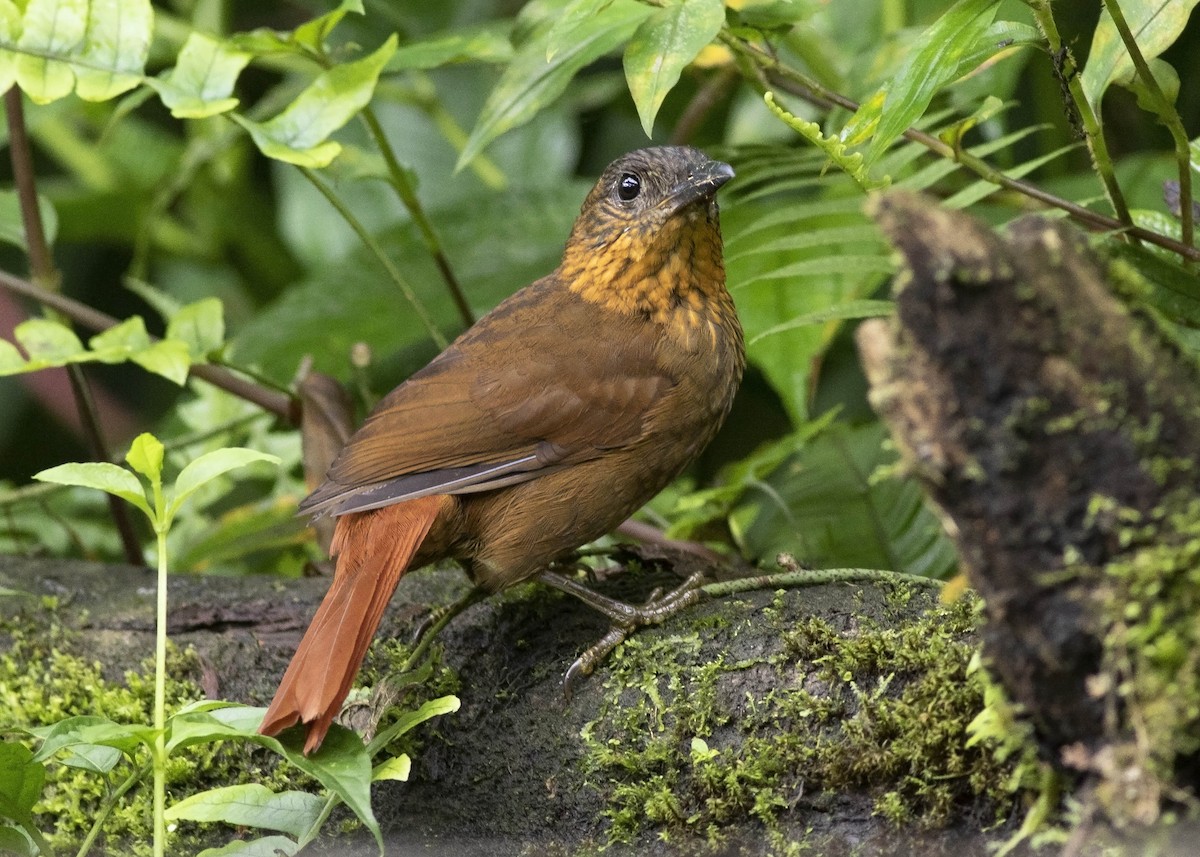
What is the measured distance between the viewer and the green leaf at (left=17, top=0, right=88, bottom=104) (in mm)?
2607

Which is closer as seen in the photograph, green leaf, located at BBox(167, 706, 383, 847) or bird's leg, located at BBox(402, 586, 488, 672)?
green leaf, located at BBox(167, 706, 383, 847)

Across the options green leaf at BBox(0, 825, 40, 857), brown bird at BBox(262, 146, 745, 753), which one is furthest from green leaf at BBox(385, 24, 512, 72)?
green leaf at BBox(0, 825, 40, 857)

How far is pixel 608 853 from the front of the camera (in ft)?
6.86

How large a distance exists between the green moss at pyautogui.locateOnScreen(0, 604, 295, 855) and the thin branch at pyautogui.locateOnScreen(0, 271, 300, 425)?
2.59 feet

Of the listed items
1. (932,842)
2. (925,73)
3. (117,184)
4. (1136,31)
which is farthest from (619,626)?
(117,184)

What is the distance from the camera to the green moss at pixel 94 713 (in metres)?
2.36

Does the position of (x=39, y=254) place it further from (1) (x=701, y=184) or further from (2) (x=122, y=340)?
(1) (x=701, y=184)

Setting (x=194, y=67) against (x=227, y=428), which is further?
(x=227, y=428)

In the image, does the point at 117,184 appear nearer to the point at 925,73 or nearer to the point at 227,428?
Answer: the point at 227,428

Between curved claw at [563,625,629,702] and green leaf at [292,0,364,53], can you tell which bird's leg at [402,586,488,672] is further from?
green leaf at [292,0,364,53]

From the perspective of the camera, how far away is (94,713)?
2619 millimetres

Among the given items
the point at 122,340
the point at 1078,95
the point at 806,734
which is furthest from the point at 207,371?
the point at 1078,95

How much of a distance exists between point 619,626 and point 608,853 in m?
0.53

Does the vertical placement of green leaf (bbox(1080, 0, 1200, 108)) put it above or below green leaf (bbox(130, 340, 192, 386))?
above
